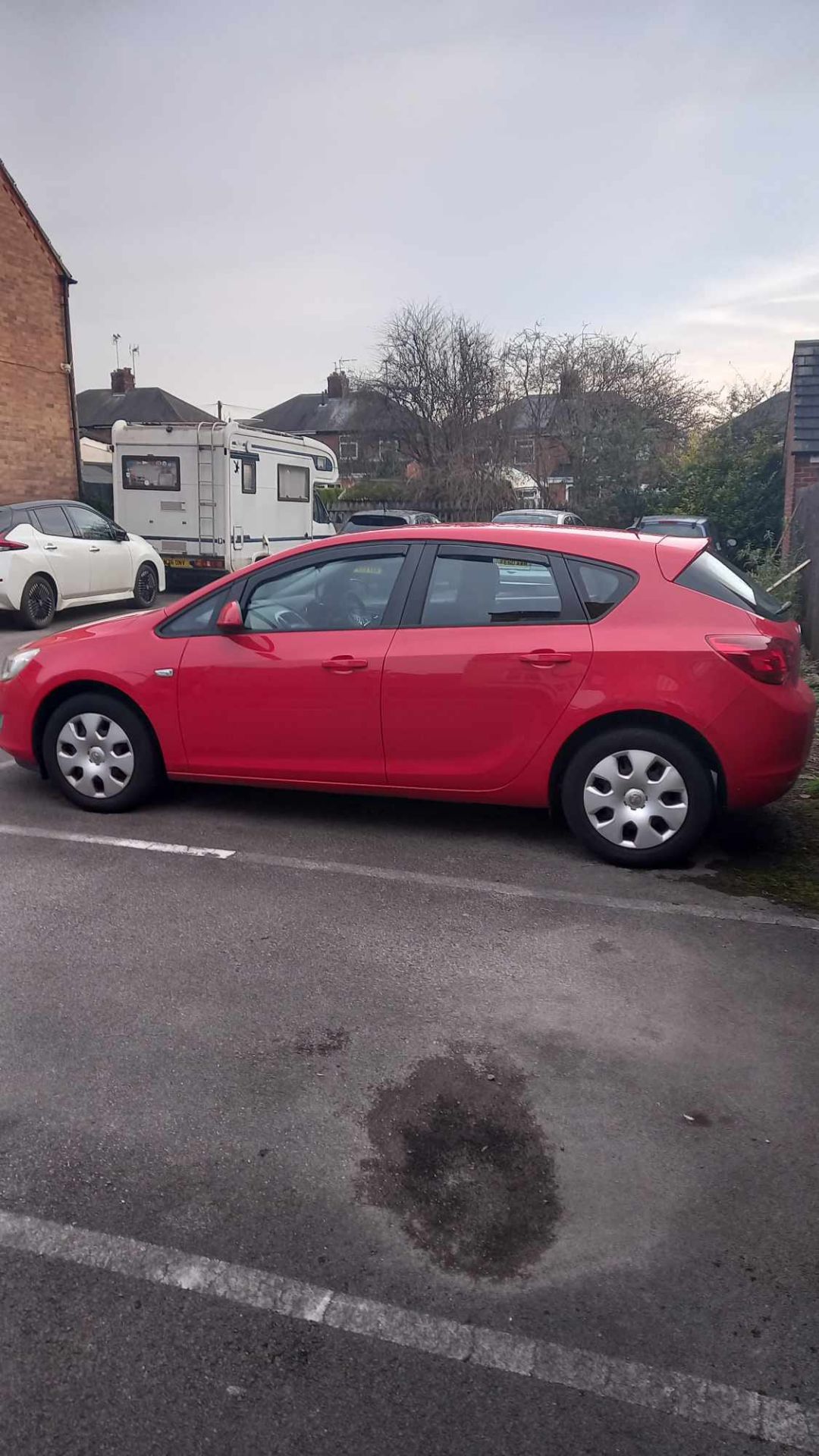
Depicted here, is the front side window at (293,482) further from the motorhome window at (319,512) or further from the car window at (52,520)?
the car window at (52,520)

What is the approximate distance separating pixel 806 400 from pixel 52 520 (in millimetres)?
12220

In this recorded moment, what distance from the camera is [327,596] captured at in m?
5.64

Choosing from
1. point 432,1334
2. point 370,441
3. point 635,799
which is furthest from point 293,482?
point 370,441

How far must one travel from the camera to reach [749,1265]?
2500 mm

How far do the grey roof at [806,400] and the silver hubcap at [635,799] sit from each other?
13.6 metres

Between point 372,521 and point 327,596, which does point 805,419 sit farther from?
point 327,596

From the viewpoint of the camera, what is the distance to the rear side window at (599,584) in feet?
16.9

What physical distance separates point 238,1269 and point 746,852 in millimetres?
3652

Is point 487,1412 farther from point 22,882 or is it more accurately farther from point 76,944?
point 22,882

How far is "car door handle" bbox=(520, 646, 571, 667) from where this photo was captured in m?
5.06

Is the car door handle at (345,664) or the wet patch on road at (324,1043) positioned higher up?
the car door handle at (345,664)

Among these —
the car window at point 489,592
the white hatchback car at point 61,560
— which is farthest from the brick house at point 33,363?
the car window at point 489,592

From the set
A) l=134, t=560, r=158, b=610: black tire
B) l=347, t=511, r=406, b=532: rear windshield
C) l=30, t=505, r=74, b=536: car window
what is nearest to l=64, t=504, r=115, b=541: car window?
l=30, t=505, r=74, b=536: car window

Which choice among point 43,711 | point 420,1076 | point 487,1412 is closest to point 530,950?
point 420,1076
